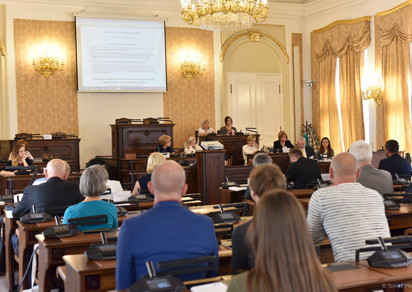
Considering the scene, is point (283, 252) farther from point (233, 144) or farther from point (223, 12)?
point (233, 144)

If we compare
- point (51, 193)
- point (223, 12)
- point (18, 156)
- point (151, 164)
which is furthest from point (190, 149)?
point (51, 193)

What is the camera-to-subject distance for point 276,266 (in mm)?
1829

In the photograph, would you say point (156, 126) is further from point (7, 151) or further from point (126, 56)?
point (7, 151)

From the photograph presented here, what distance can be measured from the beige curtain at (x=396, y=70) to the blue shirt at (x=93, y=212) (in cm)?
917

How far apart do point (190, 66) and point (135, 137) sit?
2672mm

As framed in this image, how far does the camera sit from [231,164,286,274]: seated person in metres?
2.82

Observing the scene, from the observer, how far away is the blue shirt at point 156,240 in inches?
105

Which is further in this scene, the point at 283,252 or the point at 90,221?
the point at 90,221

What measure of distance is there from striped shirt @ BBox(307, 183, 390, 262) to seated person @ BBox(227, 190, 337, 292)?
1.42m

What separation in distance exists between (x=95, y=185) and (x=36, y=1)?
31.6 ft

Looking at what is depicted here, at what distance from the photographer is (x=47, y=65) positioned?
1269cm

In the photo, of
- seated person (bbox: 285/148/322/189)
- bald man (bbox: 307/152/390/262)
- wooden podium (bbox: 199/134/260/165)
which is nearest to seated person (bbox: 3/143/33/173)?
wooden podium (bbox: 199/134/260/165)

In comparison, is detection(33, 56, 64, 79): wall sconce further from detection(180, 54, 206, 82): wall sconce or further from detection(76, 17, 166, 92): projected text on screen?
detection(180, 54, 206, 82): wall sconce

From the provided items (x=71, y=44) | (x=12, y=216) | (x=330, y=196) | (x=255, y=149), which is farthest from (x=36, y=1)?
(x=330, y=196)
